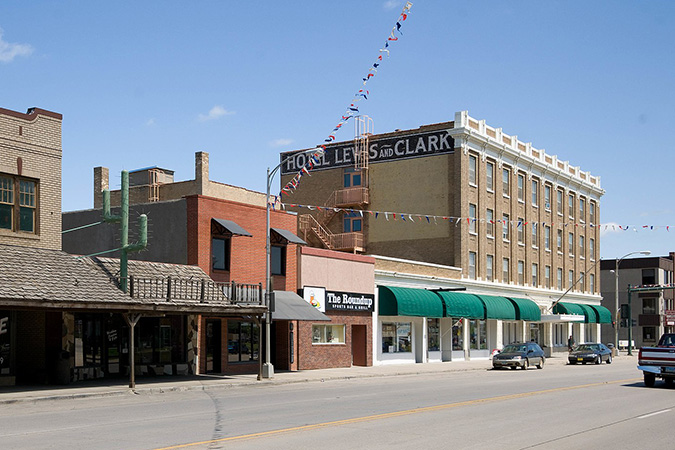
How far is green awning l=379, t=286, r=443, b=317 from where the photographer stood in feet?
141

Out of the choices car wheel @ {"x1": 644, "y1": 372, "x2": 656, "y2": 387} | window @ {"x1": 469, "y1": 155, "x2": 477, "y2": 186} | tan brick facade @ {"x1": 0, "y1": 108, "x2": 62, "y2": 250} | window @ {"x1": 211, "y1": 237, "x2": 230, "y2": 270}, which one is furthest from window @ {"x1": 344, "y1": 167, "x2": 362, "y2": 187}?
car wheel @ {"x1": 644, "y1": 372, "x2": 656, "y2": 387}

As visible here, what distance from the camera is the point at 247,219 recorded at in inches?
1387

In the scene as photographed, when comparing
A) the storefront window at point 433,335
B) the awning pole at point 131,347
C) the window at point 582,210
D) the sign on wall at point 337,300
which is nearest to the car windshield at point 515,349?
the storefront window at point 433,335

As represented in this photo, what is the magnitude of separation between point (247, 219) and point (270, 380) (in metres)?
8.09

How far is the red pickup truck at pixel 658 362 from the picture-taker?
2583cm

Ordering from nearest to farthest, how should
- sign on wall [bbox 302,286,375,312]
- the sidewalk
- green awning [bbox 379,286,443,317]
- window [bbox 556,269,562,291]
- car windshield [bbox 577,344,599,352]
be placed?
1. the sidewalk
2. sign on wall [bbox 302,286,375,312]
3. green awning [bbox 379,286,443,317]
4. car windshield [bbox 577,344,599,352]
5. window [bbox 556,269,562,291]

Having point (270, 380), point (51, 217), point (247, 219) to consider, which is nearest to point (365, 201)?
point (247, 219)

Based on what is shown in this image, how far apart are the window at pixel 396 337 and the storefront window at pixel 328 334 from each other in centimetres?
456

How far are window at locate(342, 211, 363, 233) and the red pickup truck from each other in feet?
103

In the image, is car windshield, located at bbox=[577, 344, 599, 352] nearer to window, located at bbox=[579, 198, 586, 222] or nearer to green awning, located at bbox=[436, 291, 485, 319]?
green awning, located at bbox=[436, 291, 485, 319]

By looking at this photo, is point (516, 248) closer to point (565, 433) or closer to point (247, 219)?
point (247, 219)

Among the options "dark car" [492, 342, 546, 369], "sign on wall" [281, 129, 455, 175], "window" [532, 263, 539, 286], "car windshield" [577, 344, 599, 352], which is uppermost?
"sign on wall" [281, 129, 455, 175]

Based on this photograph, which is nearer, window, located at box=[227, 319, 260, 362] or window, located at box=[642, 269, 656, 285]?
window, located at box=[227, 319, 260, 362]

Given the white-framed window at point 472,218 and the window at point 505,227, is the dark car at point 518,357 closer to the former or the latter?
the white-framed window at point 472,218
